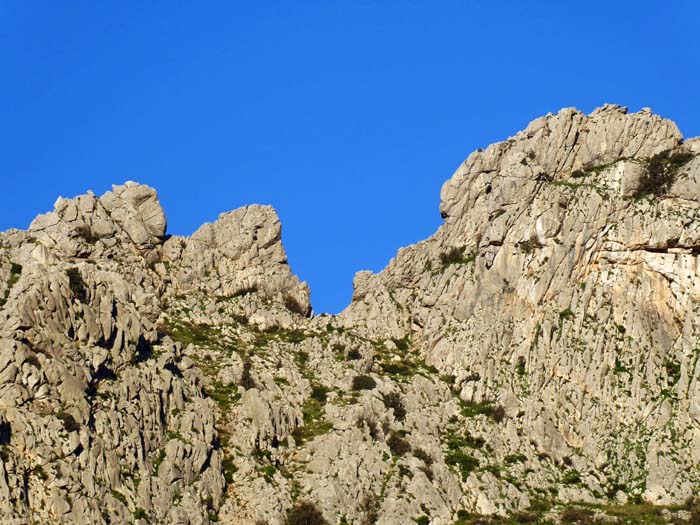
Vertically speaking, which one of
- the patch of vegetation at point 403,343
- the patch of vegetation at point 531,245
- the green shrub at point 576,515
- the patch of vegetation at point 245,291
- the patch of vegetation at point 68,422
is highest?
the patch of vegetation at point 245,291

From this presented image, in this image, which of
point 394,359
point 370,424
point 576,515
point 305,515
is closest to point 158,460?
point 305,515

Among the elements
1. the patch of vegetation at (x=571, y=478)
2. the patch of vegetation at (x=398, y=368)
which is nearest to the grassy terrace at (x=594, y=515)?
the patch of vegetation at (x=571, y=478)

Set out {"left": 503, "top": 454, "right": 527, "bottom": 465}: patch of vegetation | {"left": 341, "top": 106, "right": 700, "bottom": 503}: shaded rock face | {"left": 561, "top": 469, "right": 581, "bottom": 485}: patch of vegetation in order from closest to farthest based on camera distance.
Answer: {"left": 561, "top": 469, "right": 581, "bottom": 485}: patch of vegetation, {"left": 503, "top": 454, "right": 527, "bottom": 465}: patch of vegetation, {"left": 341, "top": 106, "right": 700, "bottom": 503}: shaded rock face

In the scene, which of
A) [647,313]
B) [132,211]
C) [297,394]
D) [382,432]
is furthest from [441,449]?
[132,211]

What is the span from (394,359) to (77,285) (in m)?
45.2

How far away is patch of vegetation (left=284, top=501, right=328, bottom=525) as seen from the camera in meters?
138

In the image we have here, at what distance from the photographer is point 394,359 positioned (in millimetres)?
175000

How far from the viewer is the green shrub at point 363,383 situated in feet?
535

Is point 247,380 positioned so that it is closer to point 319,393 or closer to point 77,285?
point 319,393

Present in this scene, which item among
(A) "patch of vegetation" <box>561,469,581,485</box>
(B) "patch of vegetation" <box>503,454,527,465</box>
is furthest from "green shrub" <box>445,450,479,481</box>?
(A) "patch of vegetation" <box>561,469,581,485</box>

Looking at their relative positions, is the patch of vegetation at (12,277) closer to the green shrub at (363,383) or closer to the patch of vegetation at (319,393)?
the patch of vegetation at (319,393)

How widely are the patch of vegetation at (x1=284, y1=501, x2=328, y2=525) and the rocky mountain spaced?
0.21 m

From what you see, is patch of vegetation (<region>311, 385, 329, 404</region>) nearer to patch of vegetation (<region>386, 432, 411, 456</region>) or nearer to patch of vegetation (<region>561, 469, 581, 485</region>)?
patch of vegetation (<region>386, 432, 411, 456</region>)

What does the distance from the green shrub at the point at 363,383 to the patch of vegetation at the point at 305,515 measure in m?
25.0
